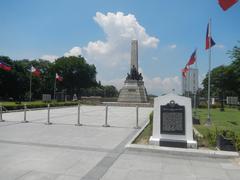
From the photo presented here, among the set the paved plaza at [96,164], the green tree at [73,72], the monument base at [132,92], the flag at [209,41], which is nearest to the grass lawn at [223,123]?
the paved plaza at [96,164]

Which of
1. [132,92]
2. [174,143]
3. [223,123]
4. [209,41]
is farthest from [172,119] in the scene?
[132,92]

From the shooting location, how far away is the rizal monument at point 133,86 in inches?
1697

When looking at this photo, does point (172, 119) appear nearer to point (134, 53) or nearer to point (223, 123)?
point (223, 123)

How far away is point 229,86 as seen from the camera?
1946 inches

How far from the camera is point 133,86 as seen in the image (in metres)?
43.9

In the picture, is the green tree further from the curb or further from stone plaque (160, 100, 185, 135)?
the curb

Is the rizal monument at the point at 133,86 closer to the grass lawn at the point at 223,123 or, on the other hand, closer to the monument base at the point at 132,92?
the monument base at the point at 132,92

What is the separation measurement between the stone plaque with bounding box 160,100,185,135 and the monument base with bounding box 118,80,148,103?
113 ft

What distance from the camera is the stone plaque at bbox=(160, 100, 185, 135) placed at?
7.90 metres

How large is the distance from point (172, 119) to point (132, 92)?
116ft

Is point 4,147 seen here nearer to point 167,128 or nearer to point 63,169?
point 63,169

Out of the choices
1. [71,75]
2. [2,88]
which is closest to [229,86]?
[71,75]

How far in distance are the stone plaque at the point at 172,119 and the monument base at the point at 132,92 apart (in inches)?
1360

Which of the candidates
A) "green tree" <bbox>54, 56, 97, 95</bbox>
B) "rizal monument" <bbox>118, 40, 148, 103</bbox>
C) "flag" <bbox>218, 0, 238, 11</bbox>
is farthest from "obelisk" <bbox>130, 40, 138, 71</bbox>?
"flag" <bbox>218, 0, 238, 11</bbox>
